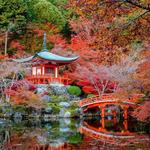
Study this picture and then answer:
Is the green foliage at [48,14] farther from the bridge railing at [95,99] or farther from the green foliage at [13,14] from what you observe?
the bridge railing at [95,99]

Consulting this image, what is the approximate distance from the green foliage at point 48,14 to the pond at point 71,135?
48.0ft

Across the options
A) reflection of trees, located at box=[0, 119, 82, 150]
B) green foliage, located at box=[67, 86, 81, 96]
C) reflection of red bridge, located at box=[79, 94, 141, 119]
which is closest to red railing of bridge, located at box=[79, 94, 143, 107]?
reflection of red bridge, located at box=[79, 94, 141, 119]

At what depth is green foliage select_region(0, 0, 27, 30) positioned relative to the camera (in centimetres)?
4084

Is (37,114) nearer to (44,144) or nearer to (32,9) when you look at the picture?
(44,144)

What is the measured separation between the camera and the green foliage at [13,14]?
40.8m

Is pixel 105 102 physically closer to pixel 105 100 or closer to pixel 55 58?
pixel 105 100

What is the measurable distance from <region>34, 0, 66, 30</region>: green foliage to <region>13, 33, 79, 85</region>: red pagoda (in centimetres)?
555

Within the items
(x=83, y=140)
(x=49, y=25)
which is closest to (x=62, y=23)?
(x=49, y=25)

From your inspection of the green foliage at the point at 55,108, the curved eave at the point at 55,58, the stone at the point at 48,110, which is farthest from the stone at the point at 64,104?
the curved eave at the point at 55,58

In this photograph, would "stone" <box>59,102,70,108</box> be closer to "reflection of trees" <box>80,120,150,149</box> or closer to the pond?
the pond

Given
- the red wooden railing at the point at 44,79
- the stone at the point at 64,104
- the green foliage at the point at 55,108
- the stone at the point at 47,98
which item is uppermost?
Result: the red wooden railing at the point at 44,79

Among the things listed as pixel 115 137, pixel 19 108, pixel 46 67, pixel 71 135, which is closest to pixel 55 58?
pixel 46 67

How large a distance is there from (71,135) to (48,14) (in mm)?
22345

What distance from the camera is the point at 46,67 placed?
123ft
